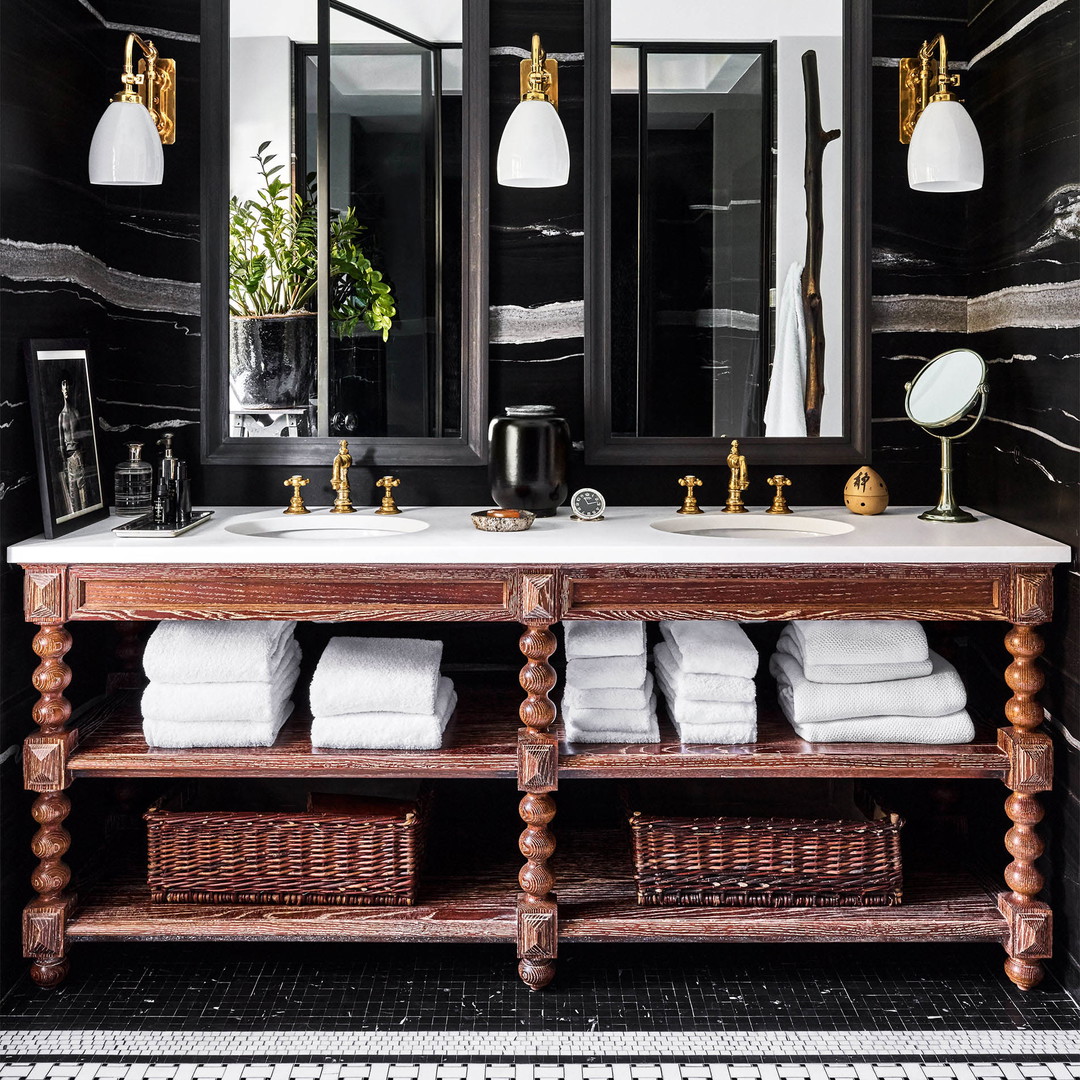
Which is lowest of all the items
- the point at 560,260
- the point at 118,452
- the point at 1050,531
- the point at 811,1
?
the point at 1050,531

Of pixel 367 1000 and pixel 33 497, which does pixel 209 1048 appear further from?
pixel 33 497

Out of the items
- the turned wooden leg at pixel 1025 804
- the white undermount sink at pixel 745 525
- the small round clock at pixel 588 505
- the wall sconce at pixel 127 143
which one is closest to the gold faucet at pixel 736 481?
the white undermount sink at pixel 745 525

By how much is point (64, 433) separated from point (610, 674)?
1.20m

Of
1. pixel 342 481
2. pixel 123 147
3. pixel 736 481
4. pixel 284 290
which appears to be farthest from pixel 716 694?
pixel 123 147

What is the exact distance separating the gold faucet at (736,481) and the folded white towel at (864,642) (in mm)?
421

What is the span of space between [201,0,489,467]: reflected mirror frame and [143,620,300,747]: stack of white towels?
1.97 ft

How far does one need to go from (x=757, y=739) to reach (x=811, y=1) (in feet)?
5.43

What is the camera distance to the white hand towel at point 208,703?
2.11 meters

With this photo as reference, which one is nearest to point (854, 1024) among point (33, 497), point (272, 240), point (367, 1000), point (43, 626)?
point (367, 1000)

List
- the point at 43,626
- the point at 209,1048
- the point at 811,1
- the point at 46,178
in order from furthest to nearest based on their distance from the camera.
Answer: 1. the point at 811,1
2. the point at 46,178
3. the point at 43,626
4. the point at 209,1048

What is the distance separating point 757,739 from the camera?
2164 mm

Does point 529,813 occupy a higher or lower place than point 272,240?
lower

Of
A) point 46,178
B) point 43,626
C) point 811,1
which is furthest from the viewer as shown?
point 811,1

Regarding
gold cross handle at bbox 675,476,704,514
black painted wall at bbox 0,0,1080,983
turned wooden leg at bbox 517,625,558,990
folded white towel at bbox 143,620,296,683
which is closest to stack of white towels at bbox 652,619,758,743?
turned wooden leg at bbox 517,625,558,990
